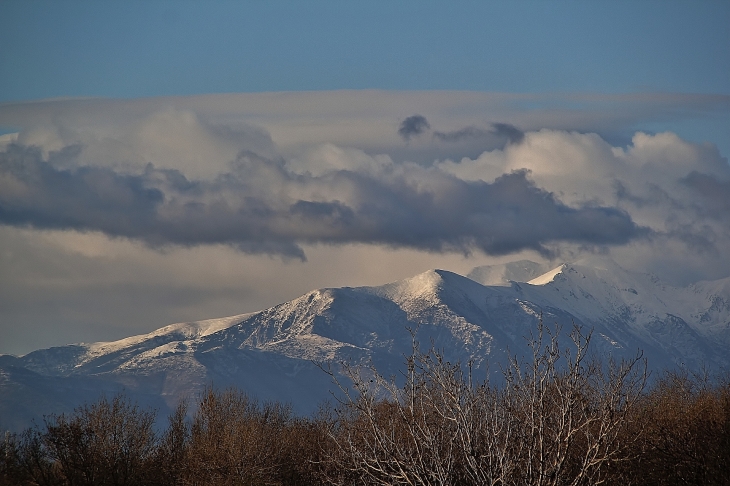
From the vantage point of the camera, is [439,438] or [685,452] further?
[685,452]

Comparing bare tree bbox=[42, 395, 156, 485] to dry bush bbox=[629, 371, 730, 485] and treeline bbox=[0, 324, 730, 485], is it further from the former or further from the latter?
dry bush bbox=[629, 371, 730, 485]

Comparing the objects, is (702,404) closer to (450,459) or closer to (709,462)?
(709,462)

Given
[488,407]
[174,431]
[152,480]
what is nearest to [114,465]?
[152,480]

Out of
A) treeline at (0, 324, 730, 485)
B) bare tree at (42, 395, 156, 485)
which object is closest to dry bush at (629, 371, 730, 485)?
treeline at (0, 324, 730, 485)

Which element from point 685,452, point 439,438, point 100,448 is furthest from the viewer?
point 100,448

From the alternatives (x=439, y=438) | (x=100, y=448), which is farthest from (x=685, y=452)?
(x=100, y=448)

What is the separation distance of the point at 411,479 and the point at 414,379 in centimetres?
400

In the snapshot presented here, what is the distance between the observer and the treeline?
119 feet

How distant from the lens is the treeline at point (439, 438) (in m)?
36.3

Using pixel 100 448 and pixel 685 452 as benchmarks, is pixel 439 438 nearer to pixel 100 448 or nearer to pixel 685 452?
pixel 685 452

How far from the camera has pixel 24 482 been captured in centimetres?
7975

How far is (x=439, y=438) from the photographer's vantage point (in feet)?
166

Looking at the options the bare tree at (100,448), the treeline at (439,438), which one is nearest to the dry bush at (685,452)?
the treeline at (439,438)

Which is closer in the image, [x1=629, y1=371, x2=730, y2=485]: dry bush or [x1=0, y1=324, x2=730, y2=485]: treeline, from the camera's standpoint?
[x1=0, y1=324, x2=730, y2=485]: treeline
